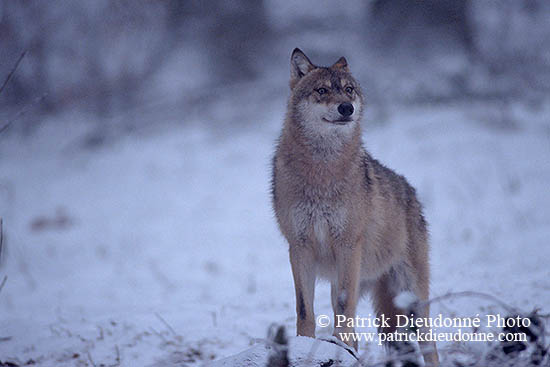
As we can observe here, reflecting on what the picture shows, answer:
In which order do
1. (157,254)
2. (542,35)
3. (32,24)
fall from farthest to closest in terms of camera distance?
(32,24) < (542,35) < (157,254)

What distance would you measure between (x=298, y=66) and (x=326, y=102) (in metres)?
0.65

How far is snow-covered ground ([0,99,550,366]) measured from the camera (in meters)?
4.82

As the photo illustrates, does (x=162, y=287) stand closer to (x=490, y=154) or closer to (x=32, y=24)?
(x=490, y=154)

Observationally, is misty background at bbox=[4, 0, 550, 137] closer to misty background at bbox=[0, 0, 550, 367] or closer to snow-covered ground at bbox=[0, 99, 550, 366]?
misty background at bbox=[0, 0, 550, 367]

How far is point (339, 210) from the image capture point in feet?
12.7

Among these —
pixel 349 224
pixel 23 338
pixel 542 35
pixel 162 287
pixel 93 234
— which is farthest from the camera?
pixel 542 35

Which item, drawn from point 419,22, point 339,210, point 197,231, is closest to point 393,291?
point 339,210

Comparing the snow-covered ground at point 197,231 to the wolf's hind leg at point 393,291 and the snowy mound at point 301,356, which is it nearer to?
the wolf's hind leg at point 393,291

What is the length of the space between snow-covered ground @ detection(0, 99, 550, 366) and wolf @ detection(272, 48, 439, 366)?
Result: 707mm

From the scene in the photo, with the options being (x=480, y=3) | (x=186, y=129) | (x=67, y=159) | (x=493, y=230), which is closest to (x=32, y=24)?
(x=67, y=159)

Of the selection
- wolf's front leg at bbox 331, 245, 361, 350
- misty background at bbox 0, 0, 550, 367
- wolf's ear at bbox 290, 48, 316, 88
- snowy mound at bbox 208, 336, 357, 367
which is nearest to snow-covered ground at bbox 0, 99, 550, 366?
misty background at bbox 0, 0, 550, 367

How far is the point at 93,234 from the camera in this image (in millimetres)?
10797

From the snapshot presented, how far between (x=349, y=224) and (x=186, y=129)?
11.7 meters

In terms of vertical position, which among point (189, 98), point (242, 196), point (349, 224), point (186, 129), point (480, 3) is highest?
point (480, 3)
